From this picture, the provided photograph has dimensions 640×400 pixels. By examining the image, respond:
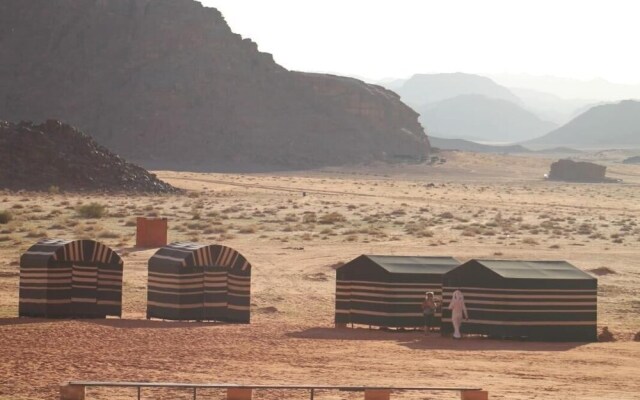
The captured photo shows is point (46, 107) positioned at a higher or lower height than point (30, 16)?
lower

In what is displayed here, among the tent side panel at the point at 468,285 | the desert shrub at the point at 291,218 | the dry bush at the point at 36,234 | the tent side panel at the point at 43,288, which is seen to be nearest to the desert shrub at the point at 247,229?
the desert shrub at the point at 291,218

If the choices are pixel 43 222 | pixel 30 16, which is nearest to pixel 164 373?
pixel 43 222

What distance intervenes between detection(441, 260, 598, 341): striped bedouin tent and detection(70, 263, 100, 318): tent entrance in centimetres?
800

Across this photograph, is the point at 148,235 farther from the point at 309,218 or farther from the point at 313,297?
the point at 309,218

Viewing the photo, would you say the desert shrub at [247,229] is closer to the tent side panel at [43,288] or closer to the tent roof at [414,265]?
the tent roof at [414,265]

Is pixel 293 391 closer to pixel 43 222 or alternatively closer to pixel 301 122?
pixel 43 222

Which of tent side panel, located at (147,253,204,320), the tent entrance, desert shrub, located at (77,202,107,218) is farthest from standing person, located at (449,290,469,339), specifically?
desert shrub, located at (77,202,107,218)

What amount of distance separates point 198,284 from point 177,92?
130 metres

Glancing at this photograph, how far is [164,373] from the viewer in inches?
907

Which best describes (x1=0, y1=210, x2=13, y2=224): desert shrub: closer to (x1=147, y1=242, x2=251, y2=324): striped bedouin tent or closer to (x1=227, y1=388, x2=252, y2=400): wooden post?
(x1=147, y1=242, x2=251, y2=324): striped bedouin tent

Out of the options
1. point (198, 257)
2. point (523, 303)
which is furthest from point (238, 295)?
point (523, 303)

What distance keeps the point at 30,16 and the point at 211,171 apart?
38.0 meters

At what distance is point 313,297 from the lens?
1508 inches

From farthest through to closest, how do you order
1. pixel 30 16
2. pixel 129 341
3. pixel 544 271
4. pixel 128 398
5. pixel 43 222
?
1. pixel 30 16
2. pixel 43 222
3. pixel 544 271
4. pixel 129 341
5. pixel 128 398
